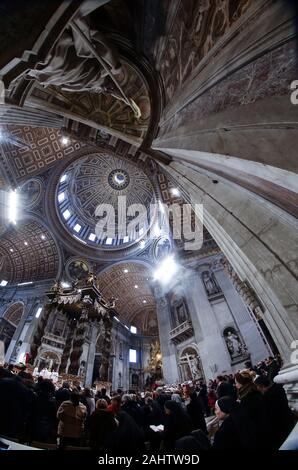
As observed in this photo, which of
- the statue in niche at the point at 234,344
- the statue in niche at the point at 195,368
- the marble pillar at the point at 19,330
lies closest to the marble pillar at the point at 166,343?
the statue in niche at the point at 195,368

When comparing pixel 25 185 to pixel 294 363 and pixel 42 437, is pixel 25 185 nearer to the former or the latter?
pixel 42 437

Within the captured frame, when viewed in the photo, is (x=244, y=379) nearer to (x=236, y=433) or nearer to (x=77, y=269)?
(x=236, y=433)

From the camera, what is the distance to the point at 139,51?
4.36 m

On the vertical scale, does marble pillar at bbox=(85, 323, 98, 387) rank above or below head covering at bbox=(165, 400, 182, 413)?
above

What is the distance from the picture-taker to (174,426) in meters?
2.40

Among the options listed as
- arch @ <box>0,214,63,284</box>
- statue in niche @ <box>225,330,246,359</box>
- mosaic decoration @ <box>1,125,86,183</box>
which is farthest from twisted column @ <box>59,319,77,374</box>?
mosaic decoration @ <box>1,125,86,183</box>

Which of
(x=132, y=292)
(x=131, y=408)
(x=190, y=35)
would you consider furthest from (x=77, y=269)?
(x=190, y=35)

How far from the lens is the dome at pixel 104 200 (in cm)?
1817

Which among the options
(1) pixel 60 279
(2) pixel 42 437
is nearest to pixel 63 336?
(1) pixel 60 279

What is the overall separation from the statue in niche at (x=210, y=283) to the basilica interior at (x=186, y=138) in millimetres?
91

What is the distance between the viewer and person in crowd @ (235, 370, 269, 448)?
1532 mm

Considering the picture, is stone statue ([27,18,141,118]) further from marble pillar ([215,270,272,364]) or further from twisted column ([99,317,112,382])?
twisted column ([99,317,112,382])

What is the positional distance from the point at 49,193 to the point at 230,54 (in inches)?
660

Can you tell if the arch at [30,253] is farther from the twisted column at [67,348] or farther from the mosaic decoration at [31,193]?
the twisted column at [67,348]
